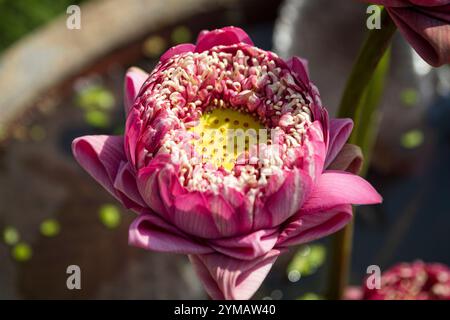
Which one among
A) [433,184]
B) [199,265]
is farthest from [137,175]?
[433,184]

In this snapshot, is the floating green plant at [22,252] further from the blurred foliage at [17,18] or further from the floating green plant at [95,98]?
the blurred foliage at [17,18]

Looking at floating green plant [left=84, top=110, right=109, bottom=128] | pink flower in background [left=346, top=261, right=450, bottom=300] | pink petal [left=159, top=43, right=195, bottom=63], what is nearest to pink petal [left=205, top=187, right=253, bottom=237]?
pink petal [left=159, top=43, right=195, bottom=63]

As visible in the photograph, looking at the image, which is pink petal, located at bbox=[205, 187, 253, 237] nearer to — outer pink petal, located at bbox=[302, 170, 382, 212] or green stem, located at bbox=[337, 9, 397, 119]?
outer pink petal, located at bbox=[302, 170, 382, 212]

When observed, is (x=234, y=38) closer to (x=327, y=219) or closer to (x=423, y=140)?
(x=327, y=219)

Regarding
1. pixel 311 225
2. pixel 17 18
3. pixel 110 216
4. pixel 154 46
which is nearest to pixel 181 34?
pixel 154 46

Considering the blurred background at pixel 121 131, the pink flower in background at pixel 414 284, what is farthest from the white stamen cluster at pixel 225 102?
the blurred background at pixel 121 131
